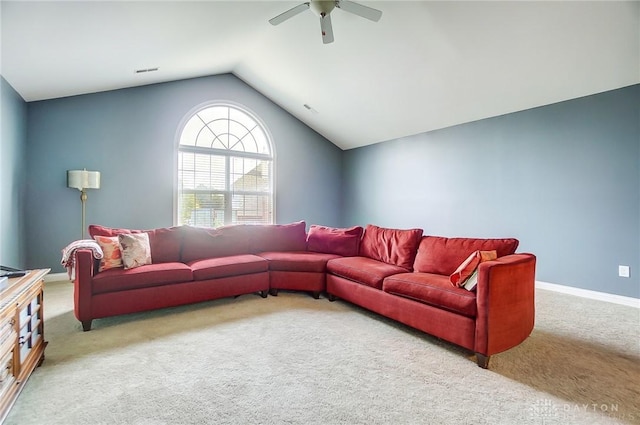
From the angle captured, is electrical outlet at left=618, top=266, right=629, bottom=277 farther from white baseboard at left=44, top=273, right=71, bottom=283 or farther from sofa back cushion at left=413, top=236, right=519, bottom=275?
white baseboard at left=44, top=273, right=71, bottom=283

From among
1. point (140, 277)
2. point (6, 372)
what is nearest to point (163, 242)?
point (140, 277)

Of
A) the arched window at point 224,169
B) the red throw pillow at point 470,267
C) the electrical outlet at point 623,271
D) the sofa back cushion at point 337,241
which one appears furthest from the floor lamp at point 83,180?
the electrical outlet at point 623,271

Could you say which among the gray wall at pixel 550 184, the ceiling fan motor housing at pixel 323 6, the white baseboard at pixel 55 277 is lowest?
the white baseboard at pixel 55 277

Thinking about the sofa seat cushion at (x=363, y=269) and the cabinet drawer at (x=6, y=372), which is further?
the sofa seat cushion at (x=363, y=269)

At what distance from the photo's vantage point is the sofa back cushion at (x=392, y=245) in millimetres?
3197

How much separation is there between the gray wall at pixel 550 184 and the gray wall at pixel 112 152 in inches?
131

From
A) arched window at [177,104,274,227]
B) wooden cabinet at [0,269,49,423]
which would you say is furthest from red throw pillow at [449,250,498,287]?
arched window at [177,104,274,227]

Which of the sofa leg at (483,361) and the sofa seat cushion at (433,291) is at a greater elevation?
the sofa seat cushion at (433,291)

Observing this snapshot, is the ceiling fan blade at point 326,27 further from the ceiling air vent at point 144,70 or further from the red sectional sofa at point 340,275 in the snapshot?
the ceiling air vent at point 144,70

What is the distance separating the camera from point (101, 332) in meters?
2.58

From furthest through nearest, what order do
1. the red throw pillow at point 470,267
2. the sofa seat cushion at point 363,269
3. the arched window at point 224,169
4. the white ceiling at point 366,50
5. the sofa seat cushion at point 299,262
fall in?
the arched window at point 224,169
the sofa seat cushion at point 299,262
the sofa seat cushion at point 363,269
the white ceiling at point 366,50
the red throw pillow at point 470,267

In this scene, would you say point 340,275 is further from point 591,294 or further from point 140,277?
point 591,294

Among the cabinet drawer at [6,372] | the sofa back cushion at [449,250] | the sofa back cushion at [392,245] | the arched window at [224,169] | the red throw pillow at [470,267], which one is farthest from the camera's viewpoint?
the arched window at [224,169]

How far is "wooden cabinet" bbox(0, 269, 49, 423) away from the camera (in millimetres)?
1498
